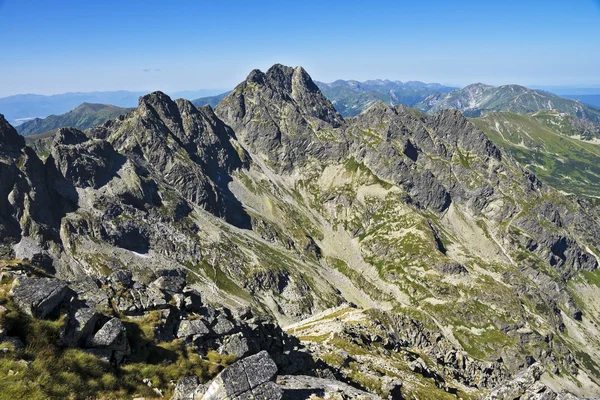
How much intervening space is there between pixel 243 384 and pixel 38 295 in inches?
605

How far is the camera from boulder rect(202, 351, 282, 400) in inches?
844

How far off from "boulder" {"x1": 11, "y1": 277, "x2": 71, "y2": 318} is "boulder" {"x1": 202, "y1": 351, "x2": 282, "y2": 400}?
12816 millimetres

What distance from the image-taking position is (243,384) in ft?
71.7

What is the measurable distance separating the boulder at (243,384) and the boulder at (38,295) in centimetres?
1282

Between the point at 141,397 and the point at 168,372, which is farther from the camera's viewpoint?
the point at 168,372

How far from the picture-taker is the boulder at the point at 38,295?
78.1 ft

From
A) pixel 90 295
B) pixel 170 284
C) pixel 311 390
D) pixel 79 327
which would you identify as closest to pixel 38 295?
pixel 79 327

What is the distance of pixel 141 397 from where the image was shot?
23.0m

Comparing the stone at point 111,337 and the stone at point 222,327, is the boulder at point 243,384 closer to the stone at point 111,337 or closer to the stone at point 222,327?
the stone at point 111,337

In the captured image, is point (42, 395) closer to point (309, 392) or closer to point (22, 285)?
point (22, 285)

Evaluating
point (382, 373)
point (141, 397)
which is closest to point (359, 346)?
point (382, 373)

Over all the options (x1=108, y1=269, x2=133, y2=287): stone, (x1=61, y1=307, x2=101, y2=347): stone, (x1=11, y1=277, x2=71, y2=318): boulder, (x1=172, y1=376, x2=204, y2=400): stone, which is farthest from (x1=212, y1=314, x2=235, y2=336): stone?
(x1=11, y1=277, x2=71, y2=318): boulder

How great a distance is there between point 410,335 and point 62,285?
160308 millimetres

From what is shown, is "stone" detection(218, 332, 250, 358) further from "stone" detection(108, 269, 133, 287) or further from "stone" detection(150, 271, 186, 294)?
"stone" detection(108, 269, 133, 287)
